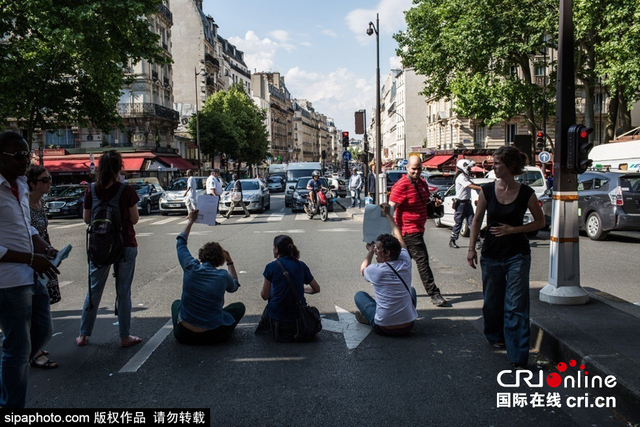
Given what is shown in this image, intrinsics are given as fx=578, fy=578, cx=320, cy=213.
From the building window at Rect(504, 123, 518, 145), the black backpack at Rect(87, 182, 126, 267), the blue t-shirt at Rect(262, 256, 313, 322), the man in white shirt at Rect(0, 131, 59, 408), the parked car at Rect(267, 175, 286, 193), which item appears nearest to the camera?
the man in white shirt at Rect(0, 131, 59, 408)

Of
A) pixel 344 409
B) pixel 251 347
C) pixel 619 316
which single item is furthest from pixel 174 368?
pixel 619 316

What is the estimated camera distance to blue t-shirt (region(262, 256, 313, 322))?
5363 mm

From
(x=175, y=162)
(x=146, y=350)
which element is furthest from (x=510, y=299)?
(x=175, y=162)

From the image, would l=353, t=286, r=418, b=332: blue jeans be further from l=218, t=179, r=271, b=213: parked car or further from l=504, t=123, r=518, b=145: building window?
l=504, t=123, r=518, b=145: building window

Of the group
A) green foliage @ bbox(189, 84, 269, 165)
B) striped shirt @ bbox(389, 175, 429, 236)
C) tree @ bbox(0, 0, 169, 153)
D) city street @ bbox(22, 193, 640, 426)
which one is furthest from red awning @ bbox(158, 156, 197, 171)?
striped shirt @ bbox(389, 175, 429, 236)

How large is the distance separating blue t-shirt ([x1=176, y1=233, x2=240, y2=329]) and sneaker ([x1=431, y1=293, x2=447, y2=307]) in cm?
277

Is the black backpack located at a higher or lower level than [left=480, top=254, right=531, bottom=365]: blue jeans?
higher

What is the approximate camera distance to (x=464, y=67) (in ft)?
104

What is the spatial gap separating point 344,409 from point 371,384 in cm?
52

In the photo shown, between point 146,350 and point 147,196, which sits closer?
point 146,350

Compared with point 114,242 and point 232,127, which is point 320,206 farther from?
point 232,127

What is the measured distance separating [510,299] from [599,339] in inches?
34.4

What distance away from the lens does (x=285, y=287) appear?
5359 mm

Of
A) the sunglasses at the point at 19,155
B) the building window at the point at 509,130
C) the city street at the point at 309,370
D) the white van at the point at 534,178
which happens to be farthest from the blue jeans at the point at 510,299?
the building window at the point at 509,130
